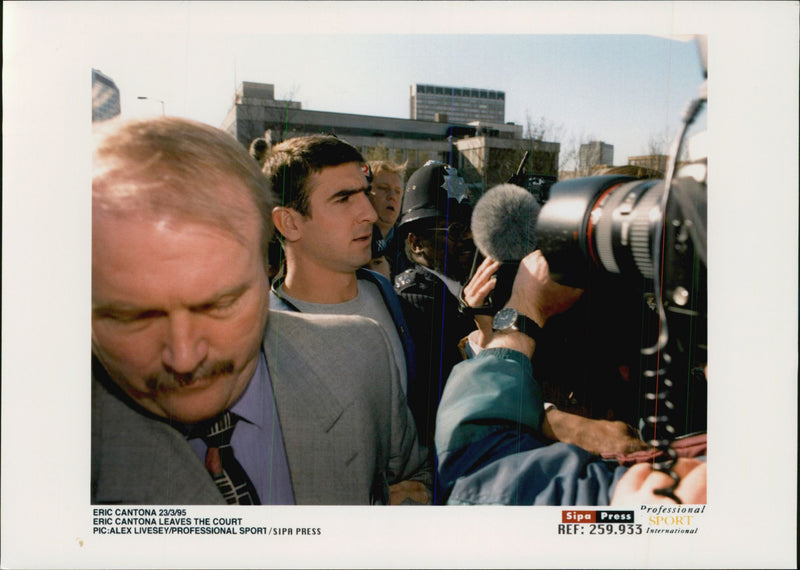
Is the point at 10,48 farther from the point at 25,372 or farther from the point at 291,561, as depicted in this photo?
the point at 291,561

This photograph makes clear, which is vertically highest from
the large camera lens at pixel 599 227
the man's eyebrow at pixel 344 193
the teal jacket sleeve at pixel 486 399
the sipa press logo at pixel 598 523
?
the man's eyebrow at pixel 344 193

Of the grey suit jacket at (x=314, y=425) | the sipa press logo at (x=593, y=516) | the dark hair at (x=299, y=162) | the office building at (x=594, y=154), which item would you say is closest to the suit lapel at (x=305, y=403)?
the grey suit jacket at (x=314, y=425)

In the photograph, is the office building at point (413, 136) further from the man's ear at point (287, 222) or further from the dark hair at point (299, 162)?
the man's ear at point (287, 222)

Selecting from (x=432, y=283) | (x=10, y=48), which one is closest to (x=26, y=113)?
(x=10, y=48)

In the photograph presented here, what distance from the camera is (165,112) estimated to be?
226 cm

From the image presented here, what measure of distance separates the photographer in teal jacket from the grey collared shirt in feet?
1.87

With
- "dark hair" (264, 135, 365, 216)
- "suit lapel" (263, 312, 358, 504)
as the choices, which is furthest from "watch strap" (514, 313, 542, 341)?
"dark hair" (264, 135, 365, 216)

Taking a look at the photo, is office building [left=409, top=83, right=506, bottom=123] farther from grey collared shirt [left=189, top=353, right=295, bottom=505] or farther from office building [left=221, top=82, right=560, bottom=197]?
grey collared shirt [left=189, top=353, right=295, bottom=505]

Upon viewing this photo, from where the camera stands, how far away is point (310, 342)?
2.30m

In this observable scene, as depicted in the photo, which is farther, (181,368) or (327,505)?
(327,505)

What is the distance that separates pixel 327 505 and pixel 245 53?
1642 millimetres

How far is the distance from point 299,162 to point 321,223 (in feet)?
0.74

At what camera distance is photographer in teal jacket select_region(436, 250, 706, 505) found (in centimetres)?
226

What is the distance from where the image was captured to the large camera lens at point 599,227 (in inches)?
82.4
